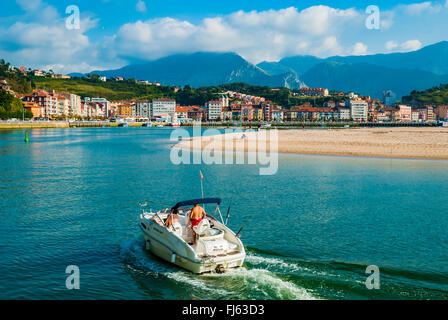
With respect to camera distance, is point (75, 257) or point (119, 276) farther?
point (75, 257)

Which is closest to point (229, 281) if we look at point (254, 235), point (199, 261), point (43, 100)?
point (199, 261)

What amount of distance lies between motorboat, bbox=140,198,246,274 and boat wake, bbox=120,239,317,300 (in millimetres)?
287

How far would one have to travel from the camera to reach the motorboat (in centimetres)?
1273

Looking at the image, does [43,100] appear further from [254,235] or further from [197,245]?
[197,245]

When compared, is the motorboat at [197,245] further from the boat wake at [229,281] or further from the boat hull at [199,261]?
the boat wake at [229,281]

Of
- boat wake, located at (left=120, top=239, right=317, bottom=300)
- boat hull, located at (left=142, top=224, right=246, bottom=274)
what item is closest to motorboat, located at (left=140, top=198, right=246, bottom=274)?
boat hull, located at (left=142, top=224, right=246, bottom=274)

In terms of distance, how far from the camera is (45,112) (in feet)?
599

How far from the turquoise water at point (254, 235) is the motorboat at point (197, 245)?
0.37 meters

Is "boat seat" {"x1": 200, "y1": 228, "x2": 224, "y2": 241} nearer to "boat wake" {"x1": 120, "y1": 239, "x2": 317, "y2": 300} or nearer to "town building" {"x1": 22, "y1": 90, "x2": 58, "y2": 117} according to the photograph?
"boat wake" {"x1": 120, "y1": 239, "x2": 317, "y2": 300}

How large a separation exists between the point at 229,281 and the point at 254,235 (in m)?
4.80

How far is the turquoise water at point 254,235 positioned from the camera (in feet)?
40.2
